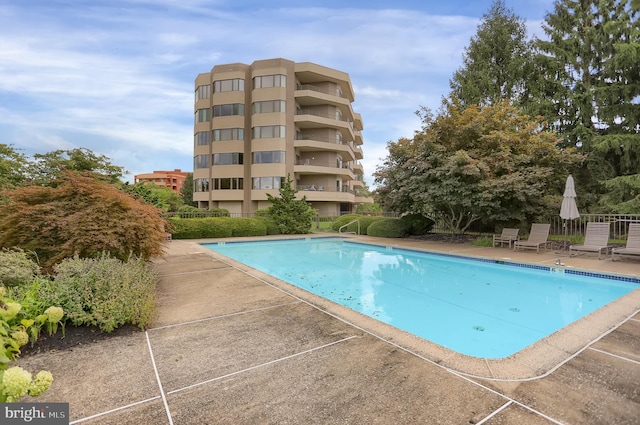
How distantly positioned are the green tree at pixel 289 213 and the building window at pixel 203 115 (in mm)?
18562

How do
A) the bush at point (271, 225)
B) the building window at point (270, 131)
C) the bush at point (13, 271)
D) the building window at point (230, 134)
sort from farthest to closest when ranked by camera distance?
1. the building window at point (230, 134)
2. the building window at point (270, 131)
3. the bush at point (271, 225)
4. the bush at point (13, 271)

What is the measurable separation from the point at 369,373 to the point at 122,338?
2981 mm

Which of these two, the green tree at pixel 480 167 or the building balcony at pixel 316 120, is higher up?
the building balcony at pixel 316 120

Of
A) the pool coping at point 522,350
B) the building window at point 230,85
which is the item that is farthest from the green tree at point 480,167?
the building window at point 230,85

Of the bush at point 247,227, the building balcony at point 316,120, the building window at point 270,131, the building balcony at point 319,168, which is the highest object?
the building balcony at point 316,120

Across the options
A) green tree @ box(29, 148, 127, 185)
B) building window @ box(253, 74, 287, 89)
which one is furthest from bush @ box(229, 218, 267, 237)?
building window @ box(253, 74, 287, 89)

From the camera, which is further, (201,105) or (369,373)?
(201,105)

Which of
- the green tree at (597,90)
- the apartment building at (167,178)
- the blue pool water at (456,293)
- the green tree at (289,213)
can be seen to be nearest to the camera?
the blue pool water at (456,293)

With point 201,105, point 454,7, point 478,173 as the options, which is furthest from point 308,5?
point 201,105

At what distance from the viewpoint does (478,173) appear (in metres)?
12.3

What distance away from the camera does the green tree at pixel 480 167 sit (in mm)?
12508

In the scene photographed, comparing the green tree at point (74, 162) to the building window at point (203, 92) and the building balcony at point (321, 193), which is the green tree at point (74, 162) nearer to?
the building balcony at point (321, 193)

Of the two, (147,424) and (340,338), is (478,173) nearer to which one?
(340,338)

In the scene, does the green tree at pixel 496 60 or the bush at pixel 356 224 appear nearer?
the bush at pixel 356 224
